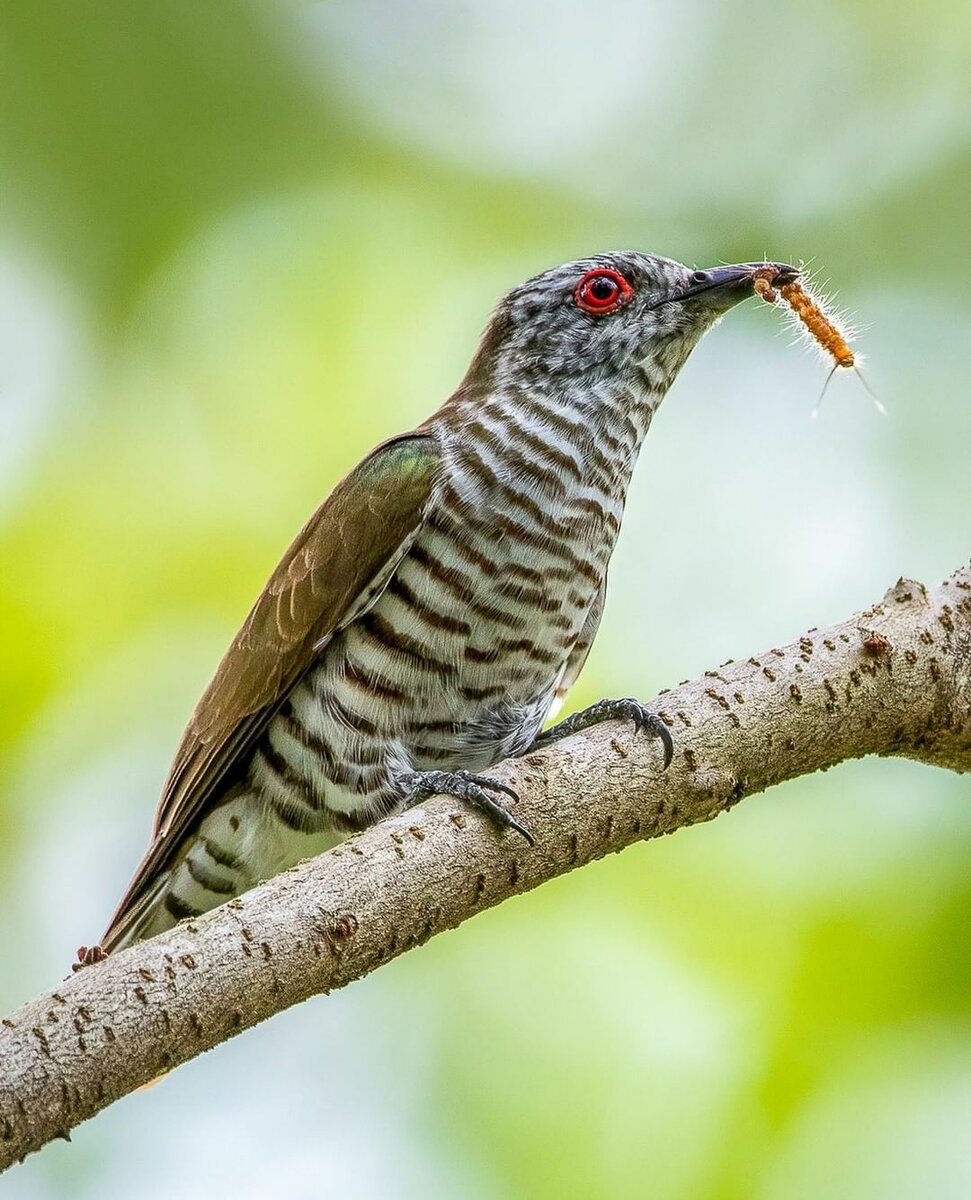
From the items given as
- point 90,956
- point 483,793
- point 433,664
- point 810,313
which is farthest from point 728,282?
point 90,956

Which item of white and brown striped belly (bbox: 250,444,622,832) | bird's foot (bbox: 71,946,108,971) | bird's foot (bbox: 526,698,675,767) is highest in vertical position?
white and brown striped belly (bbox: 250,444,622,832)

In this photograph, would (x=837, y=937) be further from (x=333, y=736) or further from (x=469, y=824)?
(x=469, y=824)

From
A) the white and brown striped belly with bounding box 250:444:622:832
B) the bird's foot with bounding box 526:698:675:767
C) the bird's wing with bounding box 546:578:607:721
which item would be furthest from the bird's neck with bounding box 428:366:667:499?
the bird's foot with bounding box 526:698:675:767

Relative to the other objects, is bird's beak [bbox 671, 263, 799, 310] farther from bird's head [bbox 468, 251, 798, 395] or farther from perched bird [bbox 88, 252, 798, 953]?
perched bird [bbox 88, 252, 798, 953]

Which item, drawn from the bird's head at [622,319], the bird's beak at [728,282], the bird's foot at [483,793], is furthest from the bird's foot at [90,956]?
the bird's beak at [728,282]

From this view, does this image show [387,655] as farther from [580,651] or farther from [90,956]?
[90,956]

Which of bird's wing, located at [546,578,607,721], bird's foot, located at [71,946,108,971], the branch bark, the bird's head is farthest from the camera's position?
bird's wing, located at [546,578,607,721]

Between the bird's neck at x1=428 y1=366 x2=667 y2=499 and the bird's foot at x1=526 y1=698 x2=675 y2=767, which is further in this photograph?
the bird's neck at x1=428 y1=366 x2=667 y2=499

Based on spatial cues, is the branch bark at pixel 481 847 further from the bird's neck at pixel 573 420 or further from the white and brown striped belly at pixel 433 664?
the bird's neck at pixel 573 420
